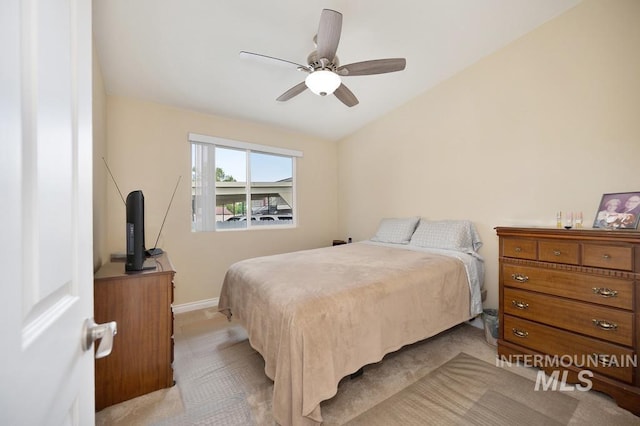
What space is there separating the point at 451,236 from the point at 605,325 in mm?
1262

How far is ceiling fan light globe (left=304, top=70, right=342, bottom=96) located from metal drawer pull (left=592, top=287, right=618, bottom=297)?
226cm

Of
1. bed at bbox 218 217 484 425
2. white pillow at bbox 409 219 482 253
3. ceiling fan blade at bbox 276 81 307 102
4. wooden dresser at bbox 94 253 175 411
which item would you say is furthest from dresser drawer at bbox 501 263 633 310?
wooden dresser at bbox 94 253 175 411

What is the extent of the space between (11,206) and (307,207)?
3.95m

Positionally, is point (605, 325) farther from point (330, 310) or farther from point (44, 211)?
point (44, 211)

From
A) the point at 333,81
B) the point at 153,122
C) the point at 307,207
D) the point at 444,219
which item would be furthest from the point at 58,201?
the point at 307,207

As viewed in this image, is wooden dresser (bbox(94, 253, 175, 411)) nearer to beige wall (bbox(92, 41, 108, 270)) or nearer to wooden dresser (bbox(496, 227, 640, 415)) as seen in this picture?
beige wall (bbox(92, 41, 108, 270))

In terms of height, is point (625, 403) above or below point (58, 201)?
below

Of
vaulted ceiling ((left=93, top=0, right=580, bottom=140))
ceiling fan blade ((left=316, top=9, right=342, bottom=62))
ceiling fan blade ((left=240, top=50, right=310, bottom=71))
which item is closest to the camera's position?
ceiling fan blade ((left=316, top=9, right=342, bottom=62))

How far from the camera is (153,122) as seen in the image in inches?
116

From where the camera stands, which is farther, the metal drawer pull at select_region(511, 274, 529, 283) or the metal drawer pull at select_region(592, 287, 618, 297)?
the metal drawer pull at select_region(511, 274, 529, 283)

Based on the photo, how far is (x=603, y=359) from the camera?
5.08 ft

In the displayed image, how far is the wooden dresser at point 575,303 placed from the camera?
1.48 metres

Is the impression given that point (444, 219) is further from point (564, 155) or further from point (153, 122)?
point (153, 122)

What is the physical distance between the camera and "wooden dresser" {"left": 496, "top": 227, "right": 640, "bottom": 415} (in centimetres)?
148
